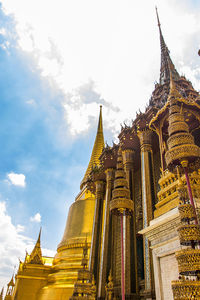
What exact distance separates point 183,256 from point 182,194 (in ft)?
2.86

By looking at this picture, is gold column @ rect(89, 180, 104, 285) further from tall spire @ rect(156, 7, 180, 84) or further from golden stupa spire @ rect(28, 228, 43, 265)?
tall spire @ rect(156, 7, 180, 84)

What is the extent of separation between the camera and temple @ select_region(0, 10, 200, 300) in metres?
3.30

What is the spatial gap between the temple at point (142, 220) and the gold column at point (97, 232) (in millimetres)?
44

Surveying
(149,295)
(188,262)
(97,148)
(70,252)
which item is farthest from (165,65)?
(188,262)

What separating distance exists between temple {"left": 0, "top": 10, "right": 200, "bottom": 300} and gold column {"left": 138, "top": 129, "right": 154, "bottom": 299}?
0.03m

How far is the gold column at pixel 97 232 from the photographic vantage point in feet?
36.0

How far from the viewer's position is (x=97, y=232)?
12.1 meters

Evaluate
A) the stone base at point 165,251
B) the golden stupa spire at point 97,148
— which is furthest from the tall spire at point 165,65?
the stone base at point 165,251

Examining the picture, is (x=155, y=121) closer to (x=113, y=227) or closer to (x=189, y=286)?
(x=113, y=227)

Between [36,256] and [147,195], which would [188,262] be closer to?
[147,195]

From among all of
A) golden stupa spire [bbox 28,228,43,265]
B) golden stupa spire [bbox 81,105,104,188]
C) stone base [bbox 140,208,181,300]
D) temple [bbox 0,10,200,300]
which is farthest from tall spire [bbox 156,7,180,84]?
golden stupa spire [bbox 28,228,43,265]

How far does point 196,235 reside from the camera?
247 cm

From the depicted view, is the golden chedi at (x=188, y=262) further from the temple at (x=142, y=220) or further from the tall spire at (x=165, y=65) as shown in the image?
the tall spire at (x=165, y=65)

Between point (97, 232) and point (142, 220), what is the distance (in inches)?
120
